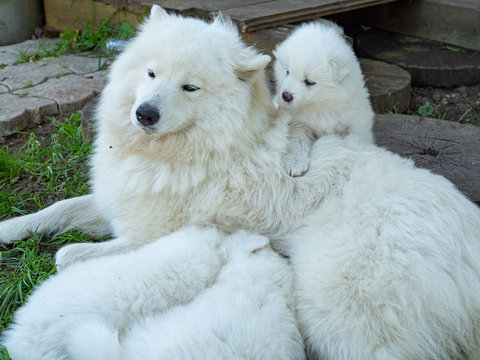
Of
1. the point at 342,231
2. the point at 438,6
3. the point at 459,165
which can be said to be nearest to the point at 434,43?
the point at 438,6

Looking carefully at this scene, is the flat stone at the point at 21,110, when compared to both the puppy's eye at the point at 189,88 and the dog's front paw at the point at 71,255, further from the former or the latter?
the puppy's eye at the point at 189,88

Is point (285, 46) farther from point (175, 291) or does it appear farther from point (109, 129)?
point (175, 291)

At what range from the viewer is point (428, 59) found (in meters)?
6.83

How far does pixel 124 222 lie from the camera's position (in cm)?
341

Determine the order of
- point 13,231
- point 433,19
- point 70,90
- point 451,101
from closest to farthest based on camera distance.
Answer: point 13,231 → point 70,90 → point 451,101 → point 433,19

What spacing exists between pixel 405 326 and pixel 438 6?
18.7 feet

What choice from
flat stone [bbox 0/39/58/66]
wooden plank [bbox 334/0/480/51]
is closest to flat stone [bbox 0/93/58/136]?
flat stone [bbox 0/39/58/66]

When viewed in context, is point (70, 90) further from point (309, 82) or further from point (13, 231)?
point (309, 82)

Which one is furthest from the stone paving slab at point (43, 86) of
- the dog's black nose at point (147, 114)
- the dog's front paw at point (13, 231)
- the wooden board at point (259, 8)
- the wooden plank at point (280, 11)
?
the dog's black nose at point (147, 114)

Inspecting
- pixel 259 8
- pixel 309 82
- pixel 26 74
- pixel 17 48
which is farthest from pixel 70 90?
pixel 309 82

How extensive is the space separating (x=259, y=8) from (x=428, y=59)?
2545 mm

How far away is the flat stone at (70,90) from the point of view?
603 centimetres

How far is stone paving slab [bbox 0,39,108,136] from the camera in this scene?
570 centimetres

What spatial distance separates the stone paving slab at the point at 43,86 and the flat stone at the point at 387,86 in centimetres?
322
